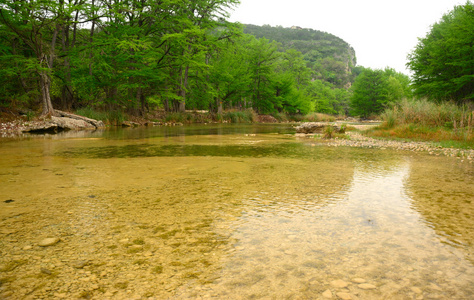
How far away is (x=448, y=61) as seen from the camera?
61.4ft

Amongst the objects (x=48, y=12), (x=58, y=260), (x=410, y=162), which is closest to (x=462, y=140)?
(x=410, y=162)

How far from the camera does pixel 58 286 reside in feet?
4.96

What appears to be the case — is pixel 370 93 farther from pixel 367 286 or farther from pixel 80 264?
pixel 80 264

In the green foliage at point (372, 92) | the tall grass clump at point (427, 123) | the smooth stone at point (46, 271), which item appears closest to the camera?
the smooth stone at point (46, 271)

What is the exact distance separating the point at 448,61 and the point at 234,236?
22836 mm

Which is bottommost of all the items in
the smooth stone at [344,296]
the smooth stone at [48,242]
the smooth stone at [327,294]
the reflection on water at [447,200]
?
the smooth stone at [344,296]

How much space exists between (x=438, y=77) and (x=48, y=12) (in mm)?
25851

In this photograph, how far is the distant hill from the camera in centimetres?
11295

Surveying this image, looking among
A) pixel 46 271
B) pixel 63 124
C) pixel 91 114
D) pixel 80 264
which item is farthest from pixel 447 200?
pixel 91 114

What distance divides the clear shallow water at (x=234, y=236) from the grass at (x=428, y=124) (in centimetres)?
749

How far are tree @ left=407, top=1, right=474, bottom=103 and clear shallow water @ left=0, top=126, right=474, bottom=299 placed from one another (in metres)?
17.2

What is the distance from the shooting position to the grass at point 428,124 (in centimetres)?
1030

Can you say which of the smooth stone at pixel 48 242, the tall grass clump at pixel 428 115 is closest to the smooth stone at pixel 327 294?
the smooth stone at pixel 48 242

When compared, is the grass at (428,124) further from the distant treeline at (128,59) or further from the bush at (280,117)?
the bush at (280,117)
